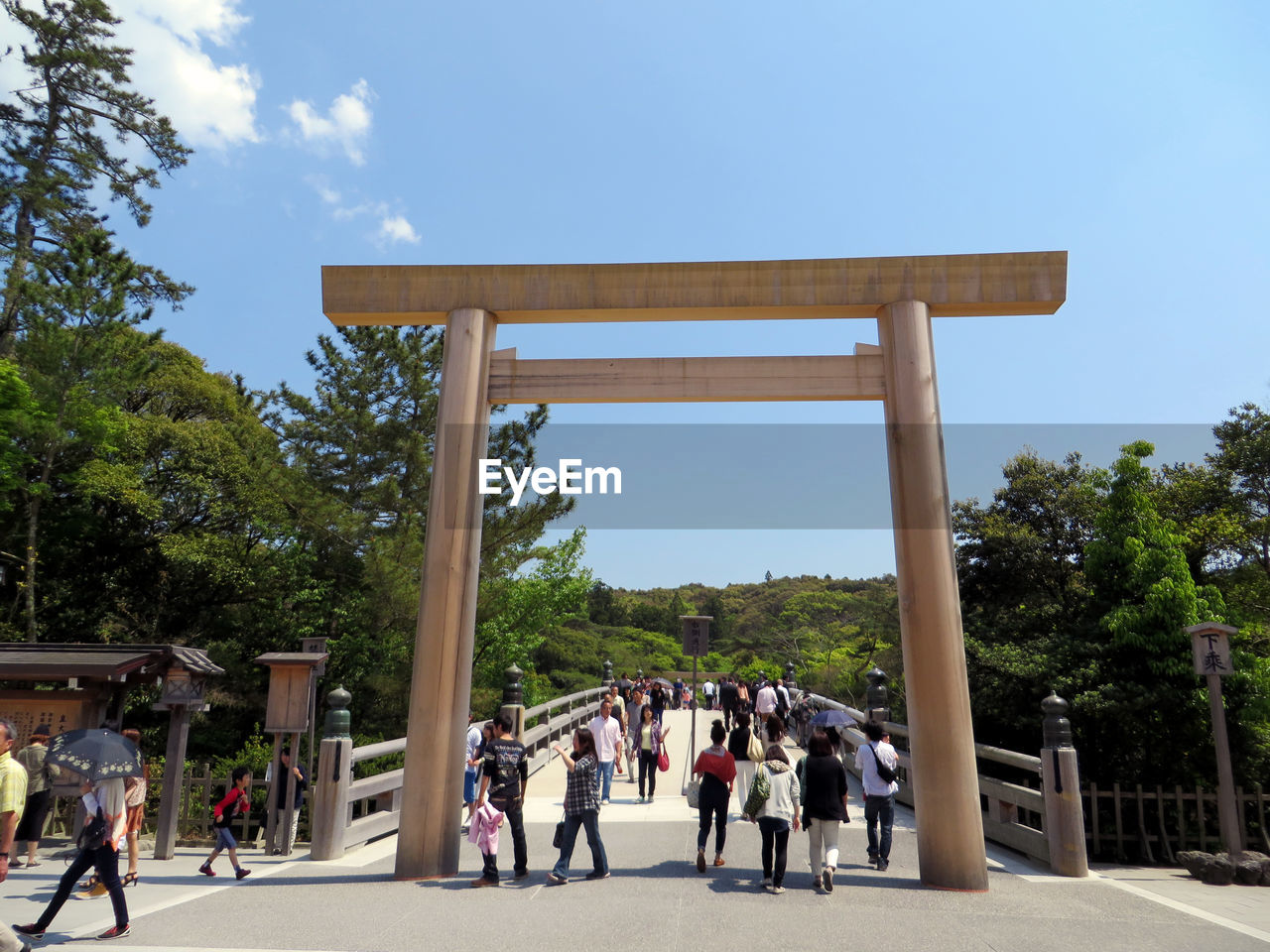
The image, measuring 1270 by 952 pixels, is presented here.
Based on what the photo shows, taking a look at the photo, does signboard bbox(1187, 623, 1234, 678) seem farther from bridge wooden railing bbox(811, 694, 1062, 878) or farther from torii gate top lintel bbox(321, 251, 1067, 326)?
torii gate top lintel bbox(321, 251, 1067, 326)

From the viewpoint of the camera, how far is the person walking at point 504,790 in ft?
23.1

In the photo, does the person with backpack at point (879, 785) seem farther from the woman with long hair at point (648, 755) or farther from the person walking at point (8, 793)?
the person walking at point (8, 793)

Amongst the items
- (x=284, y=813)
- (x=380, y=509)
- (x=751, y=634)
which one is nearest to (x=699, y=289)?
(x=284, y=813)

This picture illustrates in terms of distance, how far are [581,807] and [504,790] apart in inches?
29.1

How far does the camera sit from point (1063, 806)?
790 cm

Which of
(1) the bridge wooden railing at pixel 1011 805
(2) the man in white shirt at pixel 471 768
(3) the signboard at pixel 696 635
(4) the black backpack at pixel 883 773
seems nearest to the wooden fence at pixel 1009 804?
(1) the bridge wooden railing at pixel 1011 805

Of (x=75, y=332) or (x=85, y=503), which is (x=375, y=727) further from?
(x=75, y=332)

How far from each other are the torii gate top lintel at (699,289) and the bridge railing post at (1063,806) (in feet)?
15.3

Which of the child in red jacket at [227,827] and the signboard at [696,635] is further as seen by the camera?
the signboard at [696,635]

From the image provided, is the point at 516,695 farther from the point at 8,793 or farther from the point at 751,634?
the point at 751,634

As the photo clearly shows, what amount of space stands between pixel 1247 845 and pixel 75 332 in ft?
85.3

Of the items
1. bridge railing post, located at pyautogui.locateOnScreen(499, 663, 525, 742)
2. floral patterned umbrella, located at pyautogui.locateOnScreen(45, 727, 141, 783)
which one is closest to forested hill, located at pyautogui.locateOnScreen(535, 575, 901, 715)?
bridge railing post, located at pyautogui.locateOnScreen(499, 663, 525, 742)

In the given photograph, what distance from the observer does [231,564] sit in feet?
75.5

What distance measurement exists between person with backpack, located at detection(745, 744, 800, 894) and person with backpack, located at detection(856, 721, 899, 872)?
1.42m
